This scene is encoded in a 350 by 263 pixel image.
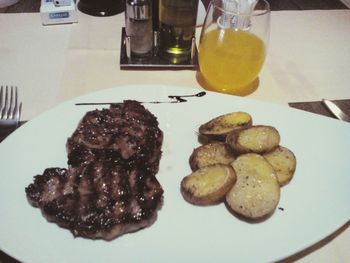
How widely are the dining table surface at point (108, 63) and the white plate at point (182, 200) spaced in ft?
0.64

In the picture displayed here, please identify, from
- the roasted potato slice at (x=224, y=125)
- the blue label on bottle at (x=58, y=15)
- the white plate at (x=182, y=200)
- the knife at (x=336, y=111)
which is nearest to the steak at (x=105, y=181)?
the white plate at (x=182, y=200)

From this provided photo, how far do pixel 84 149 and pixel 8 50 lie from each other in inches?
33.8

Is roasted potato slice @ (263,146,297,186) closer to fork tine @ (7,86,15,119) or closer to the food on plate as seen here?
the food on plate

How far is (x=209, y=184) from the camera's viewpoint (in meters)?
0.96

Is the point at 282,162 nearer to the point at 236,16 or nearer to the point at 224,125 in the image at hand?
the point at 224,125

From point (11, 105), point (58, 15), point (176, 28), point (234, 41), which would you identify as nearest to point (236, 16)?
point (234, 41)

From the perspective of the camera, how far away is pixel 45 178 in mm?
953

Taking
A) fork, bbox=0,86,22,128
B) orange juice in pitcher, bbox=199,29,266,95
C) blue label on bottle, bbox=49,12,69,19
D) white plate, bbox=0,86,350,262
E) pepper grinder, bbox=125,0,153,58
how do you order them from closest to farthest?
1. white plate, bbox=0,86,350,262
2. fork, bbox=0,86,22,128
3. orange juice in pitcher, bbox=199,29,266,95
4. pepper grinder, bbox=125,0,153,58
5. blue label on bottle, bbox=49,12,69,19

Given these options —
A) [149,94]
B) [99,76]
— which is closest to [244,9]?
[149,94]

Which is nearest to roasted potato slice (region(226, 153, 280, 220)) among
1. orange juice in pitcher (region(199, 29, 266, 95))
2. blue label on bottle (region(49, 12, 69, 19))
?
orange juice in pitcher (region(199, 29, 266, 95))

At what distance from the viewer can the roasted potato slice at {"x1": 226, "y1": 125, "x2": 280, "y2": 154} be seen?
1.03 metres

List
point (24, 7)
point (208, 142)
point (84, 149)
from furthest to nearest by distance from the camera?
1. point (24, 7)
2. point (208, 142)
3. point (84, 149)

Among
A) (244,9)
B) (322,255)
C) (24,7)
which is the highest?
(244,9)

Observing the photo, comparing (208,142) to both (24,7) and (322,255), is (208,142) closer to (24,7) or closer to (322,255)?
(322,255)
